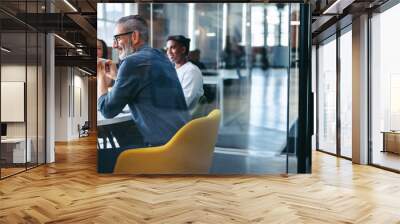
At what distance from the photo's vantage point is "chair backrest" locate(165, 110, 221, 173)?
6.61 m

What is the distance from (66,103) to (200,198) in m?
12.4

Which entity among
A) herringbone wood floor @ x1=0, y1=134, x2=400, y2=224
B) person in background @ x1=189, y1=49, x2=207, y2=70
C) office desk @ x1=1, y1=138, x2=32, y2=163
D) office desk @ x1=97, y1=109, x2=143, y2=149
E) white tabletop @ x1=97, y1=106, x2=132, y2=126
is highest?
person in background @ x1=189, y1=49, x2=207, y2=70

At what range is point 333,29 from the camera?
31.7 ft

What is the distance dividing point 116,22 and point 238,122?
8.74 ft

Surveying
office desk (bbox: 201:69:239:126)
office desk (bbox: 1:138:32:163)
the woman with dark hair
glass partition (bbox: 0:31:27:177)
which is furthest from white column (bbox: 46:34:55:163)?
office desk (bbox: 201:69:239:126)

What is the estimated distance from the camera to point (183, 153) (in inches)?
260

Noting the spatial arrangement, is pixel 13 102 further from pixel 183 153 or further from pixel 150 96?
pixel 183 153

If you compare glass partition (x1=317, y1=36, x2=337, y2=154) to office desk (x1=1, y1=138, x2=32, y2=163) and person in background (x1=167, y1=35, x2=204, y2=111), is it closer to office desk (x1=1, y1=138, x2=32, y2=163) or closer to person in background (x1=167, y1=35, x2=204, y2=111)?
person in background (x1=167, y1=35, x2=204, y2=111)

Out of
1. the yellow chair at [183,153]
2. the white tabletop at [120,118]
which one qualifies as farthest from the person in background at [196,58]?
the white tabletop at [120,118]

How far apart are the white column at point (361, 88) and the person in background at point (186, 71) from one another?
3.93 m

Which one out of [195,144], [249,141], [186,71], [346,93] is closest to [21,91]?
[186,71]

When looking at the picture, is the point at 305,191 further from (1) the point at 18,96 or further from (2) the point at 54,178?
(1) the point at 18,96

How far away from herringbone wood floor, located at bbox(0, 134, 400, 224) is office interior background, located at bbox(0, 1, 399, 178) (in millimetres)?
634

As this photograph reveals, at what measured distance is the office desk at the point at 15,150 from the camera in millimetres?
6812
